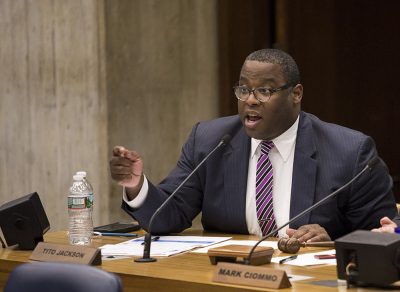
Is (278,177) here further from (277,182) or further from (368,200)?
(368,200)

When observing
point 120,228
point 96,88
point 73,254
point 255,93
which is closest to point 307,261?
point 73,254

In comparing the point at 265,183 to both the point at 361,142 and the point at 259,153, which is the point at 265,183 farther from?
the point at 361,142

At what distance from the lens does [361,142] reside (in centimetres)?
466

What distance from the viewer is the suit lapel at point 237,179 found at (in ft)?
15.3

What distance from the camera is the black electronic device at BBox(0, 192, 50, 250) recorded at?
436 cm

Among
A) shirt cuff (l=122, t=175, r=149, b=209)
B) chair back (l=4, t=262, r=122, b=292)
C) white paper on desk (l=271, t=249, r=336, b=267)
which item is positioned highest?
chair back (l=4, t=262, r=122, b=292)

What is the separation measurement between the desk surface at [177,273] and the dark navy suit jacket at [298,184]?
0.46m

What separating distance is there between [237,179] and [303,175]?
296 mm

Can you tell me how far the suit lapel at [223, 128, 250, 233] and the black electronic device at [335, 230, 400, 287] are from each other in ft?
4.06

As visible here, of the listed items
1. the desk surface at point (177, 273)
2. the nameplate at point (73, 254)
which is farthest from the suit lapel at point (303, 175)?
the nameplate at point (73, 254)

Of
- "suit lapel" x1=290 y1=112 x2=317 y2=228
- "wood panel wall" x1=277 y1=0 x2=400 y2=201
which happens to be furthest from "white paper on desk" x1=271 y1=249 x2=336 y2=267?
"wood panel wall" x1=277 y1=0 x2=400 y2=201

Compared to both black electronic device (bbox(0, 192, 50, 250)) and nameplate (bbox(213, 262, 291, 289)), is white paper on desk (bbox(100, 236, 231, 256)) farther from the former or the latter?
nameplate (bbox(213, 262, 291, 289))

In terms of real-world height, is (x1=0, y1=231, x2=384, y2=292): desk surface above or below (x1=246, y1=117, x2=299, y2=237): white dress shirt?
below

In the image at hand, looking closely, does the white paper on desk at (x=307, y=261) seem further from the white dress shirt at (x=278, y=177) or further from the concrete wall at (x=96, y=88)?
the concrete wall at (x=96, y=88)
